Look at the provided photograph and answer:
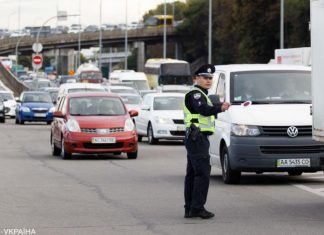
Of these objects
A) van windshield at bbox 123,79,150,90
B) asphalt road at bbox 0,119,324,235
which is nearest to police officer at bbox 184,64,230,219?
asphalt road at bbox 0,119,324,235

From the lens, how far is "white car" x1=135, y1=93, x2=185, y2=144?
113 ft

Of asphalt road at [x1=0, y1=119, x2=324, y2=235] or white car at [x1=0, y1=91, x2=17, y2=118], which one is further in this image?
white car at [x1=0, y1=91, x2=17, y2=118]

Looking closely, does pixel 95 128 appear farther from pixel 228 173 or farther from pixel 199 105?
pixel 199 105

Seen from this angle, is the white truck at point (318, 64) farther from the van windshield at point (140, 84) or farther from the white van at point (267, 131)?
the van windshield at point (140, 84)

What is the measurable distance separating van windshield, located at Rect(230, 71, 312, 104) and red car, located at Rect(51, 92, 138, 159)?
24.0 ft

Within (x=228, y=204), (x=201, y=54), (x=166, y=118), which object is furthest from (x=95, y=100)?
(x=201, y=54)

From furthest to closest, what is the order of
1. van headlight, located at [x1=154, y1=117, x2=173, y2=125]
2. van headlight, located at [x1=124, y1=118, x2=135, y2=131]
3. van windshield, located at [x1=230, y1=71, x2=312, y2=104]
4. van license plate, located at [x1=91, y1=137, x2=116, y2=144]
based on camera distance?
van headlight, located at [x1=154, y1=117, x2=173, y2=125], van headlight, located at [x1=124, y1=118, x2=135, y2=131], van license plate, located at [x1=91, y1=137, x2=116, y2=144], van windshield, located at [x1=230, y1=71, x2=312, y2=104]

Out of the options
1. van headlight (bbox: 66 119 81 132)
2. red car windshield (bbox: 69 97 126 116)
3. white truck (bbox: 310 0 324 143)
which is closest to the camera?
white truck (bbox: 310 0 324 143)

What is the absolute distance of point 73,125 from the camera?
26312mm

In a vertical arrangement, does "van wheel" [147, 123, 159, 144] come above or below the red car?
below

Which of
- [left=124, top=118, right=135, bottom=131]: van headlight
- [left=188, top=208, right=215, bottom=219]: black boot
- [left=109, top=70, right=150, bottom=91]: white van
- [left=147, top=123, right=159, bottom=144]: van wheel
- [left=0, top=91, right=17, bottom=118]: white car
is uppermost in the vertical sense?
[left=188, top=208, right=215, bottom=219]: black boot

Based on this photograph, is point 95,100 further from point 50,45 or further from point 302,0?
point 50,45

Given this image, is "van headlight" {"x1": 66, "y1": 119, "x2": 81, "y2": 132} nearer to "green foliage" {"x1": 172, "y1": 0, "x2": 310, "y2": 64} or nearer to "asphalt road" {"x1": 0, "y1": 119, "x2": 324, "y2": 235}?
"asphalt road" {"x1": 0, "y1": 119, "x2": 324, "y2": 235}

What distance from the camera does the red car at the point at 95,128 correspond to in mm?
26078
